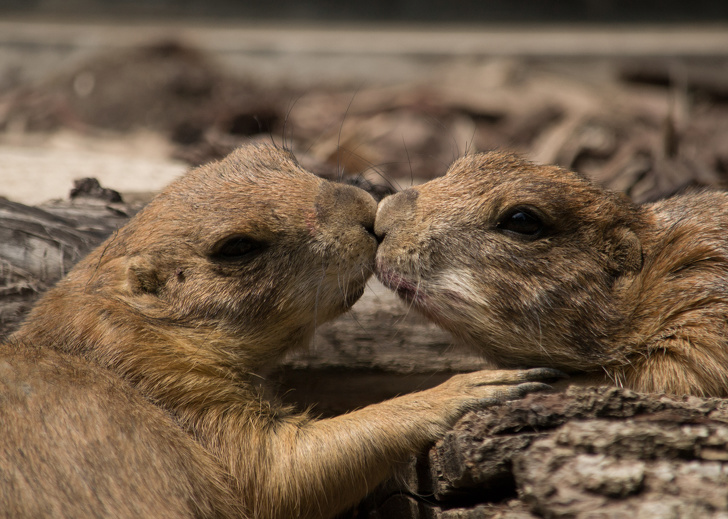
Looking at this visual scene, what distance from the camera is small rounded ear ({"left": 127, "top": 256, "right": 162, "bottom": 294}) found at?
428cm

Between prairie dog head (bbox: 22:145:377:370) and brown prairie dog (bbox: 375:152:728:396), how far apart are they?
258 mm

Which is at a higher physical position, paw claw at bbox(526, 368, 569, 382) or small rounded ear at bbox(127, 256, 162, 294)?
small rounded ear at bbox(127, 256, 162, 294)

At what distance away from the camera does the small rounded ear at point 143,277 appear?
14.0ft

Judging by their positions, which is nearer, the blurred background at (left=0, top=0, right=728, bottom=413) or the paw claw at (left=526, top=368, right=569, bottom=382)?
the paw claw at (left=526, top=368, right=569, bottom=382)

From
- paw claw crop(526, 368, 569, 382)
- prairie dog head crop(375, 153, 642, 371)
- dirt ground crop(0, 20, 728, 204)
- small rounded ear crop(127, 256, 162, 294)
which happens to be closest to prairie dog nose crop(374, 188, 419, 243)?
prairie dog head crop(375, 153, 642, 371)

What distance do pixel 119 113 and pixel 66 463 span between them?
26.0 ft

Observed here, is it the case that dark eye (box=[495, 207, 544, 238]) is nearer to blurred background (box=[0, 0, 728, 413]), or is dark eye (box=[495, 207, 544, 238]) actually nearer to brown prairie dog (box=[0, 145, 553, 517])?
brown prairie dog (box=[0, 145, 553, 517])

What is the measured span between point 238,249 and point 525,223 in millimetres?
1572

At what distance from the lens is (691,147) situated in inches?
330

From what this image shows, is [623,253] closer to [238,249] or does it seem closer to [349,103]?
[238,249]

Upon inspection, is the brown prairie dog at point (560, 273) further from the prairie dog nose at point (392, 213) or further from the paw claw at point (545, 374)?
the paw claw at point (545, 374)

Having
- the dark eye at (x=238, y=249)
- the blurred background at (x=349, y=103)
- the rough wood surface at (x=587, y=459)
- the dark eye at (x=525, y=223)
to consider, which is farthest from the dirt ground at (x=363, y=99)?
the rough wood surface at (x=587, y=459)

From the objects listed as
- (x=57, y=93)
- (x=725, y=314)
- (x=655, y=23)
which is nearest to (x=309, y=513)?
(x=725, y=314)

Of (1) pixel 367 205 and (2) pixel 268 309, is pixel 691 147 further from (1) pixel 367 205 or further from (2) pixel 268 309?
(2) pixel 268 309
